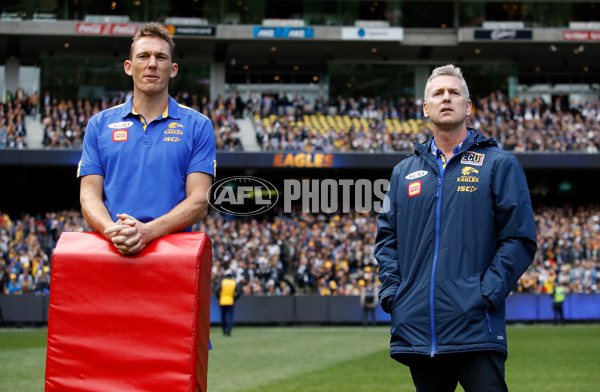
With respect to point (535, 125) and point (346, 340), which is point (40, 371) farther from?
point (535, 125)

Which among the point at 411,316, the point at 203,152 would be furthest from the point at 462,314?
the point at 203,152

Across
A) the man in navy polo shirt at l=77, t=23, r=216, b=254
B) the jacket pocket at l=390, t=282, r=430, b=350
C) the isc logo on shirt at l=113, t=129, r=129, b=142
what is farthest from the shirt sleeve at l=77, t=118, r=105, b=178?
the jacket pocket at l=390, t=282, r=430, b=350

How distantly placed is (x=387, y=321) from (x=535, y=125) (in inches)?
636

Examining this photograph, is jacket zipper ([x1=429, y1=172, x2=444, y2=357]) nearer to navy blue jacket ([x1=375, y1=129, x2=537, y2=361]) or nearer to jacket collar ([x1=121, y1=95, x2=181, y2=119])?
navy blue jacket ([x1=375, y1=129, x2=537, y2=361])

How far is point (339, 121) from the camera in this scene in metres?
41.9

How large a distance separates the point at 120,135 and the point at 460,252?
2.11m

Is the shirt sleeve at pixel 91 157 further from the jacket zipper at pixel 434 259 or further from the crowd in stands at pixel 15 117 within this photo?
the crowd in stands at pixel 15 117

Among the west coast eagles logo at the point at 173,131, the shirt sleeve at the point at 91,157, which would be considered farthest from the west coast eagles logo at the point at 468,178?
the shirt sleeve at the point at 91,157

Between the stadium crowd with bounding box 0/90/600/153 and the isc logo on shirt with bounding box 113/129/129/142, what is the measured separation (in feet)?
109

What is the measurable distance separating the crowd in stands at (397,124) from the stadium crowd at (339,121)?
50 mm

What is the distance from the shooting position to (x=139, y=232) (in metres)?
A: 4.04

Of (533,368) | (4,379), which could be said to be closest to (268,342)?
(533,368)

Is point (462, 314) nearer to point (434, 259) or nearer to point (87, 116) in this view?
point (434, 259)

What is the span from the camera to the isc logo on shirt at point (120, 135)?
15.0ft
